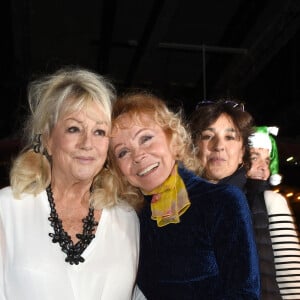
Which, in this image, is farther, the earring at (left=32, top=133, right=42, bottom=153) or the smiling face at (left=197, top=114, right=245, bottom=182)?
the smiling face at (left=197, top=114, right=245, bottom=182)

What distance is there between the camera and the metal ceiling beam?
4.41 m

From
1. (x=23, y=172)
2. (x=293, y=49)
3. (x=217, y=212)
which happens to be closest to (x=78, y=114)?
(x=23, y=172)

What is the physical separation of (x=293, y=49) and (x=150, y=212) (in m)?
4.04

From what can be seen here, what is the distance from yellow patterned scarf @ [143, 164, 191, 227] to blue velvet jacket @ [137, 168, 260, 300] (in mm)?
24

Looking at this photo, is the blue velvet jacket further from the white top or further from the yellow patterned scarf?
the white top

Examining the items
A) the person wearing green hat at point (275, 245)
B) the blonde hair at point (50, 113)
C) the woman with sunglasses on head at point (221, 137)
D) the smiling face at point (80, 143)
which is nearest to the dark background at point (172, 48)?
the woman with sunglasses on head at point (221, 137)

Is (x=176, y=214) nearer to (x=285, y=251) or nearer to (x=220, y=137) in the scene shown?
(x=285, y=251)

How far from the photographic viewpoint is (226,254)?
169 cm

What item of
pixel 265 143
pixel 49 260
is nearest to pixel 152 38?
pixel 265 143

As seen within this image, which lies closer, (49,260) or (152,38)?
(49,260)

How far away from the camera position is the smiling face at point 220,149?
261cm

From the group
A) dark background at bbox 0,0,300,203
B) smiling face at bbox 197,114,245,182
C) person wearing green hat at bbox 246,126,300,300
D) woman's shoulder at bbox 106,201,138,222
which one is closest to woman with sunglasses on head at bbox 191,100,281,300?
smiling face at bbox 197,114,245,182

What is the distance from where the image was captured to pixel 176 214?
6.03 feet

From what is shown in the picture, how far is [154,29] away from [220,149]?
8.30 ft
